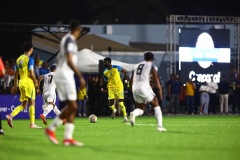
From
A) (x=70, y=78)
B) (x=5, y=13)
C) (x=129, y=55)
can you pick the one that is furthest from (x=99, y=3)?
(x=70, y=78)

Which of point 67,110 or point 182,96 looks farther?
point 182,96

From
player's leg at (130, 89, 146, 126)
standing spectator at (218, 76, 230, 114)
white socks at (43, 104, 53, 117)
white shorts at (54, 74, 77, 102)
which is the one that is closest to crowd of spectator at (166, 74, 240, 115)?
standing spectator at (218, 76, 230, 114)

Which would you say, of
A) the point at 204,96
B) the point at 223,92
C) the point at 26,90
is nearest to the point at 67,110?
the point at 26,90

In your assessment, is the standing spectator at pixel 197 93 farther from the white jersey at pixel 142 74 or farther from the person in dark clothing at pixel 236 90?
the white jersey at pixel 142 74

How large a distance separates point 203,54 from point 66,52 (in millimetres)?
27013

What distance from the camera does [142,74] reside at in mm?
18953

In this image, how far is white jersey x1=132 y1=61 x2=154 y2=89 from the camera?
18.8 m

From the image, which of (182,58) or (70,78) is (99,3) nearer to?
(182,58)

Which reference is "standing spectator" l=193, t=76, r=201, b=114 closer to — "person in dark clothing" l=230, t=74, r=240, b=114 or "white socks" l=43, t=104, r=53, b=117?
"person in dark clothing" l=230, t=74, r=240, b=114

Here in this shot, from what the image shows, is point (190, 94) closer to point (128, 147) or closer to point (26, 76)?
point (26, 76)

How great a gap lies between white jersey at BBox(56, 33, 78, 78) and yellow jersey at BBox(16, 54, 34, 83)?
5.99 metres

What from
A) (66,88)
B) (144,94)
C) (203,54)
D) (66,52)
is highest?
(203,54)

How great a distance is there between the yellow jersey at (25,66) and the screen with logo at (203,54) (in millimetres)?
20010

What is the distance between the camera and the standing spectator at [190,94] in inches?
1507
